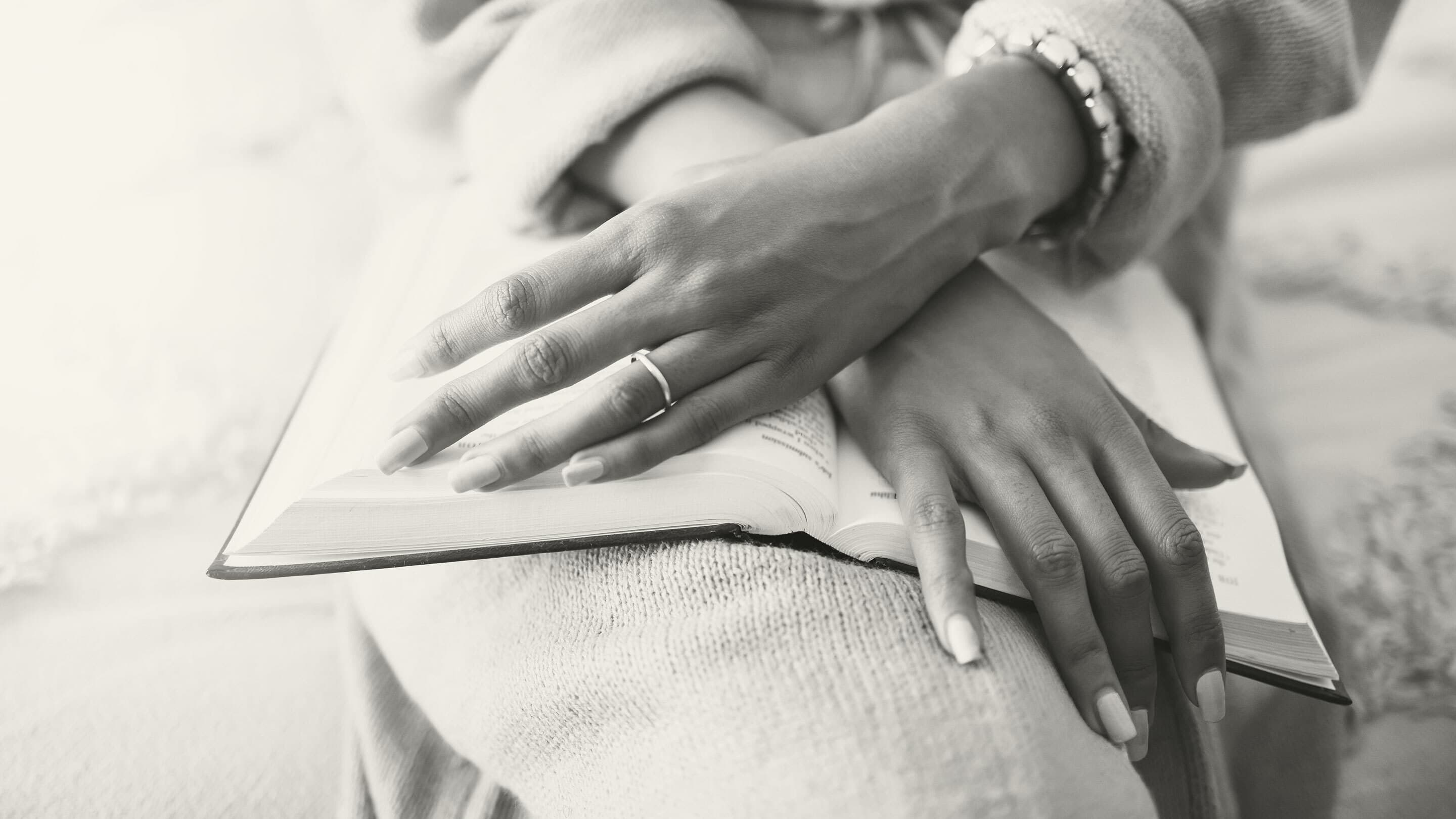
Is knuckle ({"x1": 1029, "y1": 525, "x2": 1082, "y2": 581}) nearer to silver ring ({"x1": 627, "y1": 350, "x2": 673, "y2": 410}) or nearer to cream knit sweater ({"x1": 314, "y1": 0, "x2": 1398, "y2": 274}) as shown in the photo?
silver ring ({"x1": 627, "y1": 350, "x2": 673, "y2": 410})

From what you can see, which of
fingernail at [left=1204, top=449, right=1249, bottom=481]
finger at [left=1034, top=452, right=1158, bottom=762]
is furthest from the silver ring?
fingernail at [left=1204, top=449, right=1249, bottom=481]

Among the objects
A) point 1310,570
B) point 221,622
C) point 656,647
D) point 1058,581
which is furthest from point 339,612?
point 1310,570

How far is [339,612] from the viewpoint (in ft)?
2.16

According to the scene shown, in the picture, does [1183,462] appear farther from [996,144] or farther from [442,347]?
[442,347]

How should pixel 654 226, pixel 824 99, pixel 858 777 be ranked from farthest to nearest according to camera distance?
pixel 824 99
pixel 654 226
pixel 858 777

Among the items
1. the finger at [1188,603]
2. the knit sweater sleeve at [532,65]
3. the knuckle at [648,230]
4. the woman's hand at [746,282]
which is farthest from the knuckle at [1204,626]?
the knit sweater sleeve at [532,65]

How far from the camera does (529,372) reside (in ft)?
1.49

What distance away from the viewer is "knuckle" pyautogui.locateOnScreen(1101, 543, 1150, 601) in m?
0.45

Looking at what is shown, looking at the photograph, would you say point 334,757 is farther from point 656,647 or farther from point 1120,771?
point 1120,771

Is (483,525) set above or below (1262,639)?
above

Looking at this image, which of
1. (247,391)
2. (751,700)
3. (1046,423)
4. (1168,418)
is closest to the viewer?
(751,700)

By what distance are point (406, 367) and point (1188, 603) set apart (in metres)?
0.41

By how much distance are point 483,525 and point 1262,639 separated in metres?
0.40

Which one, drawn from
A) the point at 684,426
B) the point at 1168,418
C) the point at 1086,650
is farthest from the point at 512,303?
→ the point at 1168,418
